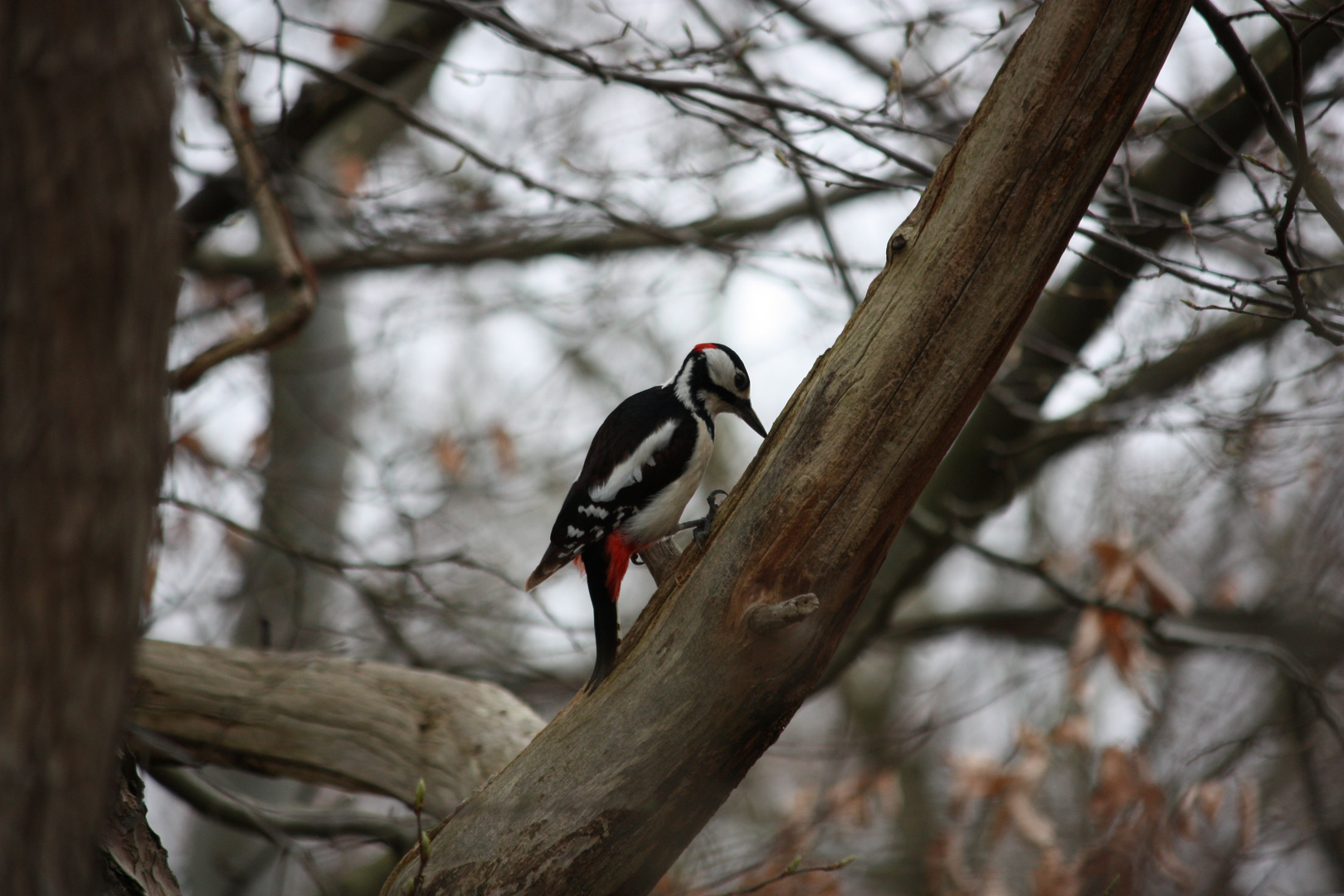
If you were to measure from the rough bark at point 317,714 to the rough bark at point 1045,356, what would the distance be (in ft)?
7.44

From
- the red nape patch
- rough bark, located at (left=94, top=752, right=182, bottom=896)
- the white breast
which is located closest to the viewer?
rough bark, located at (left=94, top=752, right=182, bottom=896)

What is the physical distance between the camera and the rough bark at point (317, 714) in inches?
145

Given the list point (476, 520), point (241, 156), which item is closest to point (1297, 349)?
point (241, 156)

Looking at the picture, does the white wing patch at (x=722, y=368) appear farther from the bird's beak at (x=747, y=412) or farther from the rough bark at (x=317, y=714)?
the rough bark at (x=317, y=714)

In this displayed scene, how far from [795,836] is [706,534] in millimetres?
2273

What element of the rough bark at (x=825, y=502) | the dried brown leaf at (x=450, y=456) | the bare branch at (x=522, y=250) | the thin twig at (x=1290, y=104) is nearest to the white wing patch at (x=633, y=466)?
the rough bark at (x=825, y=502)

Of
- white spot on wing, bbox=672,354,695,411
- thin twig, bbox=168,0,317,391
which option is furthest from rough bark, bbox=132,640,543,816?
white spot on wing, bbox=672,354,695,411

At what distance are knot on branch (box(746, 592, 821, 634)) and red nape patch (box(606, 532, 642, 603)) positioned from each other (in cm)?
97

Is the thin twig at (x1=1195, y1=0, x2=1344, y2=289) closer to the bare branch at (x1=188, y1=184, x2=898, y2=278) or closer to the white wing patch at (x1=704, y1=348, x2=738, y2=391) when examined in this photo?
the white wing patch at (x1=704, y1=348, x2=738, y2=391)

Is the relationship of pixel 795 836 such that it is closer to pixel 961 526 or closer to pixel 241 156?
pixel 961 526

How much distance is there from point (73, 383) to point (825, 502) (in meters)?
1.62

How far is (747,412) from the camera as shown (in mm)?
3926

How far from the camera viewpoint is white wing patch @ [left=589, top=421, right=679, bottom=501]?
3350 millimetres

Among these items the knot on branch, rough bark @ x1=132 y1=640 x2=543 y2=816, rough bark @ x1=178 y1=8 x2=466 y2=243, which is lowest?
rough bark @ x1=132 y1=640 x2=543 y2=816
